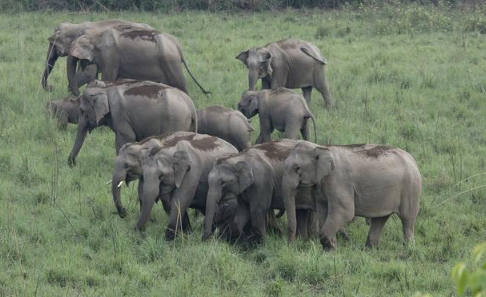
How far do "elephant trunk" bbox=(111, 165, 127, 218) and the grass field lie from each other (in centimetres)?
14

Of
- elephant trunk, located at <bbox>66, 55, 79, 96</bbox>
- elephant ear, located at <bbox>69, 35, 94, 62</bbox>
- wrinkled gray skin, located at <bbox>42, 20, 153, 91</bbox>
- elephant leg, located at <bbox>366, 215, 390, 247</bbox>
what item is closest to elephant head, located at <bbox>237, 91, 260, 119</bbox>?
elephant ear, located at <bbox>69, 35, 94, 62</bbox>

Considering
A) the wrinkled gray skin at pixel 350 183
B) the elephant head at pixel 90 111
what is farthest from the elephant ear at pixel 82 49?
the wrinkled gray skin at pixel 350 183

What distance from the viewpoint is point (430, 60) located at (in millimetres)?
16469

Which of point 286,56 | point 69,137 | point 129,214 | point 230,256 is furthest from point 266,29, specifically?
point 230,256

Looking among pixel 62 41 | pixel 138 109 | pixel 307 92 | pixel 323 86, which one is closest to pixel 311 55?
pixel 323 86

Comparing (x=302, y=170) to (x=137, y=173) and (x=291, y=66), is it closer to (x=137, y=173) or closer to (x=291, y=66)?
(x=137, y=173)

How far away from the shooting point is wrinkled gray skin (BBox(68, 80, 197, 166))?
1052 centimetres

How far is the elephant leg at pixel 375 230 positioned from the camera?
8609 mm

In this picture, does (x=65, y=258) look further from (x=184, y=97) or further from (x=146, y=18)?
(x=146, y=18)

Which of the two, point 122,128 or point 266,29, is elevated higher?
point 122,128

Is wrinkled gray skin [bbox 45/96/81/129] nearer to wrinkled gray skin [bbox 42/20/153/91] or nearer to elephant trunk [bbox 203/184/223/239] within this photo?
wrinkled gray skin [bbox 42/20/153/91]

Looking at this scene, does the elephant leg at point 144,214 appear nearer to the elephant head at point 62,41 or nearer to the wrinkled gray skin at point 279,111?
the wrinkled gray skin at point 279,111

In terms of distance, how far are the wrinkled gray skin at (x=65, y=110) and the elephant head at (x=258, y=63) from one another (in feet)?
7.64

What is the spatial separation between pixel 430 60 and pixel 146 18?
6.30 m
